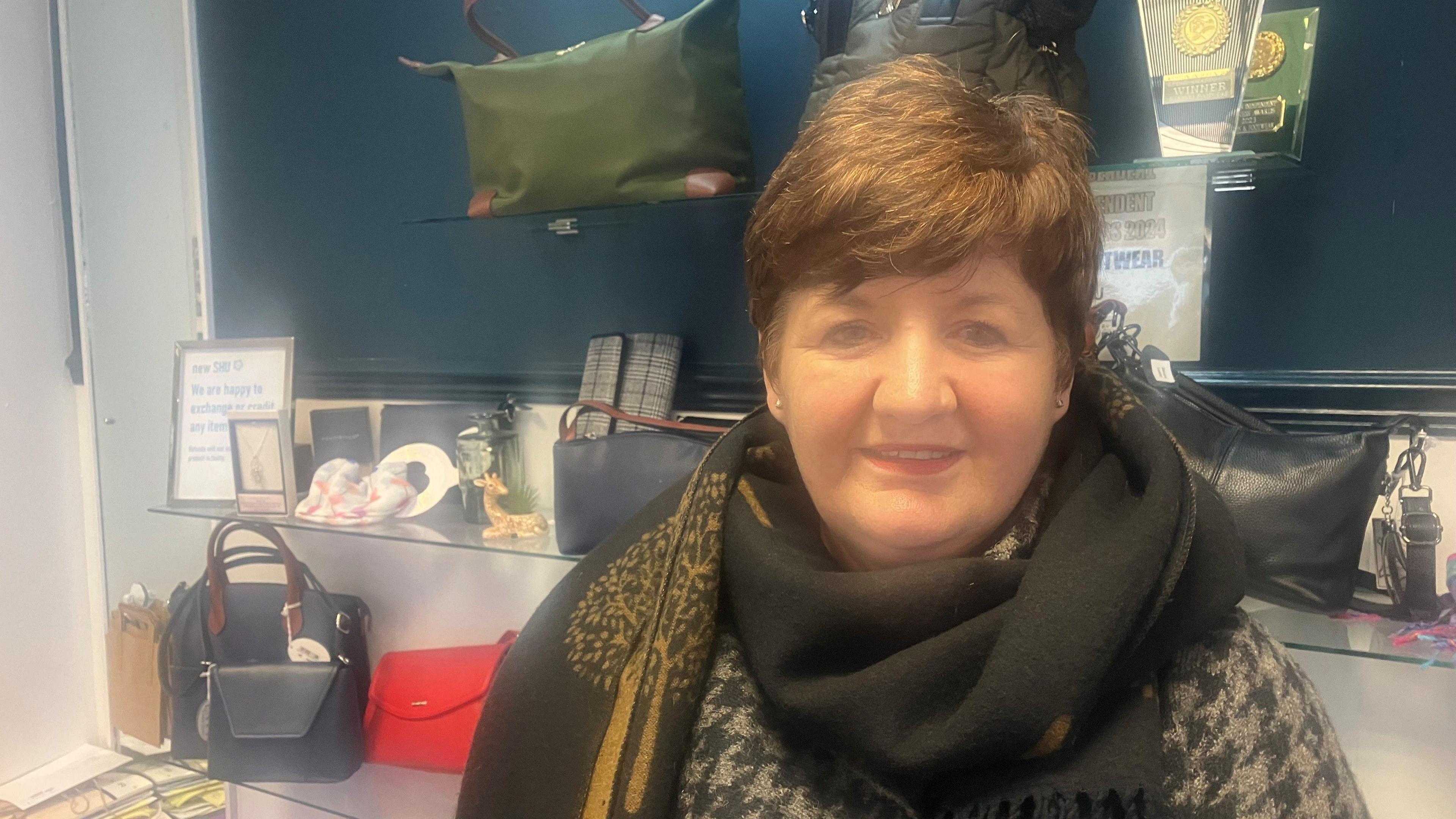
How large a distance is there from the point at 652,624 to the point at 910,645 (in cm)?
30

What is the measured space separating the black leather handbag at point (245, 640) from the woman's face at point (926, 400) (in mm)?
1194

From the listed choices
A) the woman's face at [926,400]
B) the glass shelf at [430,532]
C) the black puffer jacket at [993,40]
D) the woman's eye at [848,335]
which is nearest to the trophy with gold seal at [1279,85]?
the black puffer jacket at [993,40]

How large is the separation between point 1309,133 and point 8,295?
250 cm

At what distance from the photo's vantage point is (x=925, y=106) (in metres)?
0.77

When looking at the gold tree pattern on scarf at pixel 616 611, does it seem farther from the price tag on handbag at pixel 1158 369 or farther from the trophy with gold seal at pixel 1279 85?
the trophy with gold seal at pixel 1279 85

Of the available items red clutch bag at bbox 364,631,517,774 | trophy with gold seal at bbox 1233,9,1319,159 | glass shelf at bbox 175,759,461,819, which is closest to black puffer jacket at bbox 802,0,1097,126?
trophy with gold seal at bbox 1233,9,1319,159

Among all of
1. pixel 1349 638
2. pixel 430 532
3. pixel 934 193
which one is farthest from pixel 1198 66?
pixel 430 532

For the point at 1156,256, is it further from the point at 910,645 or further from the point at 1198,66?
the point at 910,645

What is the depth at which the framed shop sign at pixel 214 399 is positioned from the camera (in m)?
1.64

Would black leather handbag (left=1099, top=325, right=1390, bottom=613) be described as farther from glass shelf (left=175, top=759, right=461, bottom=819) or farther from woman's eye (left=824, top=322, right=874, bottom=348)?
glass shelf (left=175, top=759, right=461, bottom=819)

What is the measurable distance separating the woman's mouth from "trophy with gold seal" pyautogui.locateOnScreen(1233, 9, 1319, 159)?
23.9 inches

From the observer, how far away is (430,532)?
4.77 ft

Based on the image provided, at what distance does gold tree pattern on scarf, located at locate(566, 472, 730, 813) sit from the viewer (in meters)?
0.86

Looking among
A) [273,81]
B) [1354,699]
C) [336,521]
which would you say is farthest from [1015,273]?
[273,81]
